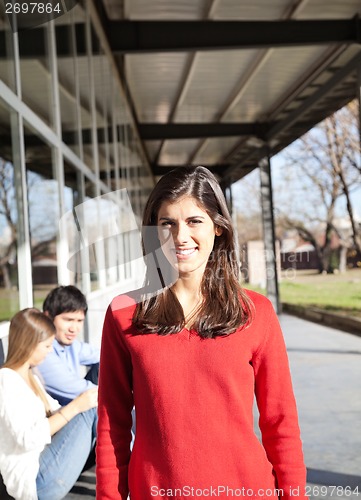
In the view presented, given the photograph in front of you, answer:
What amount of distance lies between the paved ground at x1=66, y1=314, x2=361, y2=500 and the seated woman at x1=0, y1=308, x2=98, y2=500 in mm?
433

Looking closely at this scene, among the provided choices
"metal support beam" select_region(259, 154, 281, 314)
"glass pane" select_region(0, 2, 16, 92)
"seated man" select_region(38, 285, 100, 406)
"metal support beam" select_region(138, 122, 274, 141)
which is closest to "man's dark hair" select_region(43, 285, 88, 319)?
"seated man" select_region(38, 285, 100, 406)

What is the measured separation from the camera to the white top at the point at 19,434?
2139 mm

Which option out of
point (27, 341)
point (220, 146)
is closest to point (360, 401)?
point (27, 341)

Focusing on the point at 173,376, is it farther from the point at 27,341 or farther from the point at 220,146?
the point at 220,146

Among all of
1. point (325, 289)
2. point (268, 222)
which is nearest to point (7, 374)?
point (268, 222)

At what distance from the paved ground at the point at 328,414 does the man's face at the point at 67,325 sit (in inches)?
24.8

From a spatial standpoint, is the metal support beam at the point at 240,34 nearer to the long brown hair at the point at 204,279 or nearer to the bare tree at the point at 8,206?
the bare tree at the point at 8,206

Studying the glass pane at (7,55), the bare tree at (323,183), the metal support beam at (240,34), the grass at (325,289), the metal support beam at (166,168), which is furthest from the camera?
the metal support beam at (166,168)

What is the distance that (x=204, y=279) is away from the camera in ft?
3.71

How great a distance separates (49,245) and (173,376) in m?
3.99

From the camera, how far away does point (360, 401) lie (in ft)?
15.9

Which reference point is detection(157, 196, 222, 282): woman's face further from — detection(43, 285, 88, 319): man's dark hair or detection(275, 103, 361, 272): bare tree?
detection(275, 103, 361, 272): bare tree

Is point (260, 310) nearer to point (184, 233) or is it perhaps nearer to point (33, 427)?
point (184, 233)

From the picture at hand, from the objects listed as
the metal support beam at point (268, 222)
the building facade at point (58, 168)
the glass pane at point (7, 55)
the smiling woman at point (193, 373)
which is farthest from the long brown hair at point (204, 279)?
the metal support beam at point (268, 222)
